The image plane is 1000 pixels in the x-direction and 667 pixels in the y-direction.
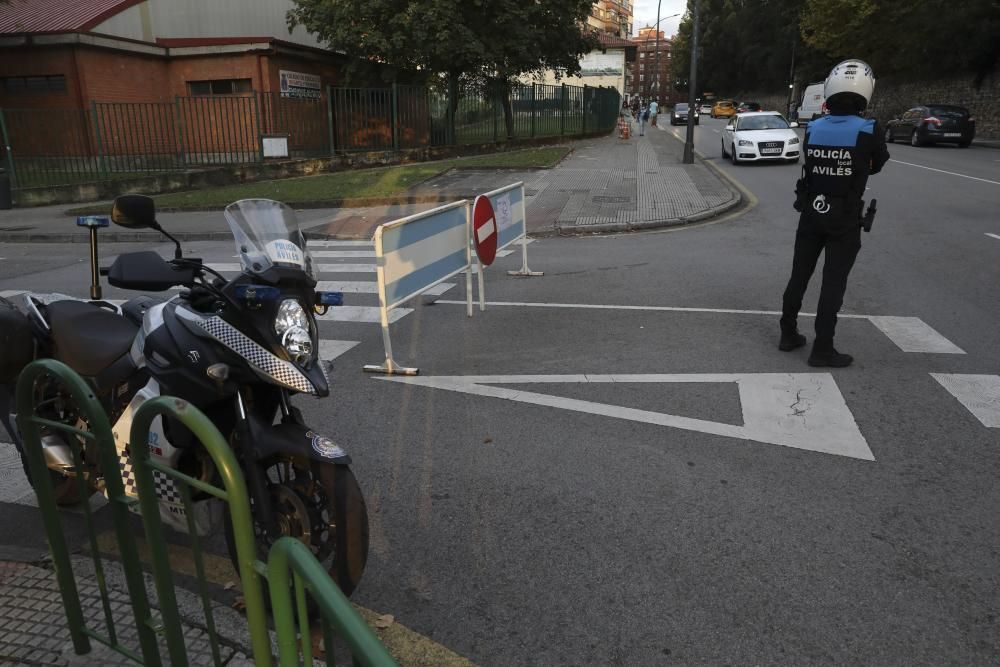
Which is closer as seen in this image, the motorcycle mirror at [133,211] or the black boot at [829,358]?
the motorcycle mirror at [133,211]

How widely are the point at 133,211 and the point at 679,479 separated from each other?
2861mm

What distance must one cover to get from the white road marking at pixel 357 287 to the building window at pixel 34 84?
57.7ft

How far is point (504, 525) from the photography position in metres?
3.49

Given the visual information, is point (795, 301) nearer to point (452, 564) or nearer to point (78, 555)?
point (452, 564)

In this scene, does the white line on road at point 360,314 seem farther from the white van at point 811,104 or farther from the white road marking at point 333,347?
the white van at point 811,104

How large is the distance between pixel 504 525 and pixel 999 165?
23378mm

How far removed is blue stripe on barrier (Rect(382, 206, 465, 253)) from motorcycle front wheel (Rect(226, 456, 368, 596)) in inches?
120

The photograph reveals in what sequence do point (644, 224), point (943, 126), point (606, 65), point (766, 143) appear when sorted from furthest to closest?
1. point (606, 65)
2. point (943, 126)
3. point (766, 143)
4. point (644, 224)

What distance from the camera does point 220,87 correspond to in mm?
23781

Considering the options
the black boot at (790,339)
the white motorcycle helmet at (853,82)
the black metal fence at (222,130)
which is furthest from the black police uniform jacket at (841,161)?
the black metal fence at (222,130)

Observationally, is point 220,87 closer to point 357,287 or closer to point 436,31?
point 436,31

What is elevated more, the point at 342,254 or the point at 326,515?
the point at 326,515

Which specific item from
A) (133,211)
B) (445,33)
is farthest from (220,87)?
(133,211)

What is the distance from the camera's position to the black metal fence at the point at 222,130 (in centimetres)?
1783
